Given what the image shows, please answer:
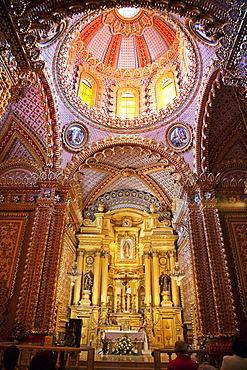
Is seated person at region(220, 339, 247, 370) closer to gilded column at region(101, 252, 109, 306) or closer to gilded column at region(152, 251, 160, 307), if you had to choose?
gilded column at region(152, 251, 160, 307)

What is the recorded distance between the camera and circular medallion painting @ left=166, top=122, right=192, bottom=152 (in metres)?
12.9

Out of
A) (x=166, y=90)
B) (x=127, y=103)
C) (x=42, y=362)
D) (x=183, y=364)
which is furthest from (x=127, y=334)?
(x=166, y=90)

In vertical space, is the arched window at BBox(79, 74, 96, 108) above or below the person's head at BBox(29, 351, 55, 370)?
above

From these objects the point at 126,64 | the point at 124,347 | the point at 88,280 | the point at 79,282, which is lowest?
the point at 124,347

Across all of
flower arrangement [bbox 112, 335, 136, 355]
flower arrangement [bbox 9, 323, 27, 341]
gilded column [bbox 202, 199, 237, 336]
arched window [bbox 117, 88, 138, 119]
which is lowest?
flower arrangement [bbox 112, 335, 136, 355]

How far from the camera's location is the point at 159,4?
21.1 feet

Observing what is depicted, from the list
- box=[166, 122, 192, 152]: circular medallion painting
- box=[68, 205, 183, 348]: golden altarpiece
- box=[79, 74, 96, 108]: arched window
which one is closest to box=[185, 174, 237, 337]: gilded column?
box=[166, 122, 192, 152]: circular medallion painting

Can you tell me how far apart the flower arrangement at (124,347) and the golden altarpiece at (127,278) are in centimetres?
365

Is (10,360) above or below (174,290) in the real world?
below

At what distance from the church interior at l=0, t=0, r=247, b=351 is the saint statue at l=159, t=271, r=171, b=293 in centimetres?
8

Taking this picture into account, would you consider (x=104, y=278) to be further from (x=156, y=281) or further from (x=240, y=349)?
(x=240, y=349)

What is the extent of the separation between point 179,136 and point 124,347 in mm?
9364

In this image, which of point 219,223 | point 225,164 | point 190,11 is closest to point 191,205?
point 219,223

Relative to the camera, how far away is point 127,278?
16.5 metres
